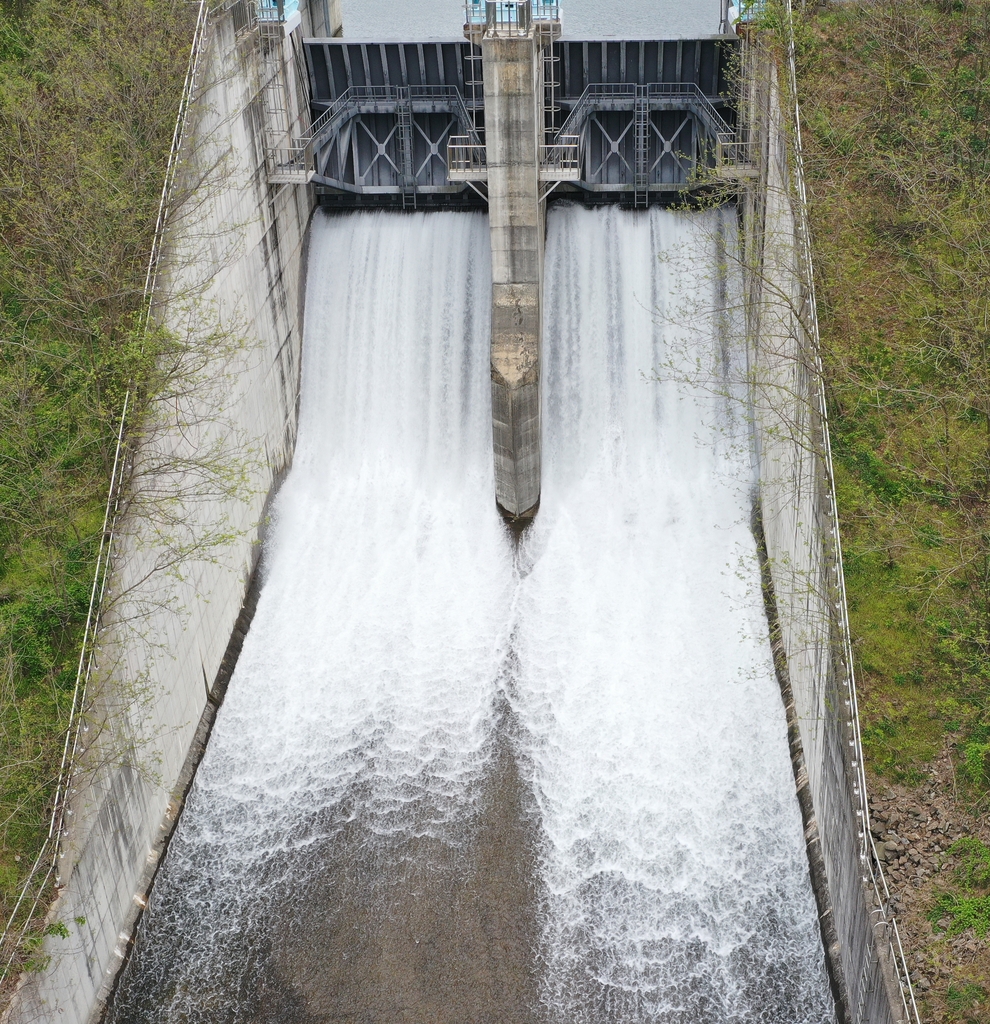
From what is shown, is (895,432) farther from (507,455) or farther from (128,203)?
(128,203)

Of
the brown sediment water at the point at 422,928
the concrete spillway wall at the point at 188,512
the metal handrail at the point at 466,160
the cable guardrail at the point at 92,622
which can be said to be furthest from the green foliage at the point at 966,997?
the metal handrail at the point at 466,160

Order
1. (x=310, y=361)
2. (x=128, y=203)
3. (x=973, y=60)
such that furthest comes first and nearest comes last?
(x=310, y=361) < (x=973, y=60) < (x=128, y=203)

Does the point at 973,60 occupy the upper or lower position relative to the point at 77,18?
lower

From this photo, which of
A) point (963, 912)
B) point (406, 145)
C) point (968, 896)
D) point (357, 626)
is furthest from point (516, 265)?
point (963, 912)

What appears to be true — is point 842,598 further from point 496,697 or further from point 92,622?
point 92,622

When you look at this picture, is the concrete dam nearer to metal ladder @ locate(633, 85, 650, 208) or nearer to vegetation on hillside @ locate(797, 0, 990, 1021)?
metal ladder @ locate(633, 85, 650, 208)

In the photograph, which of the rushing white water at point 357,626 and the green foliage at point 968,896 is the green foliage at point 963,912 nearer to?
the green foliage at point 968,896

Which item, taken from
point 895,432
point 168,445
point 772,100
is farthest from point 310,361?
point 895,432
